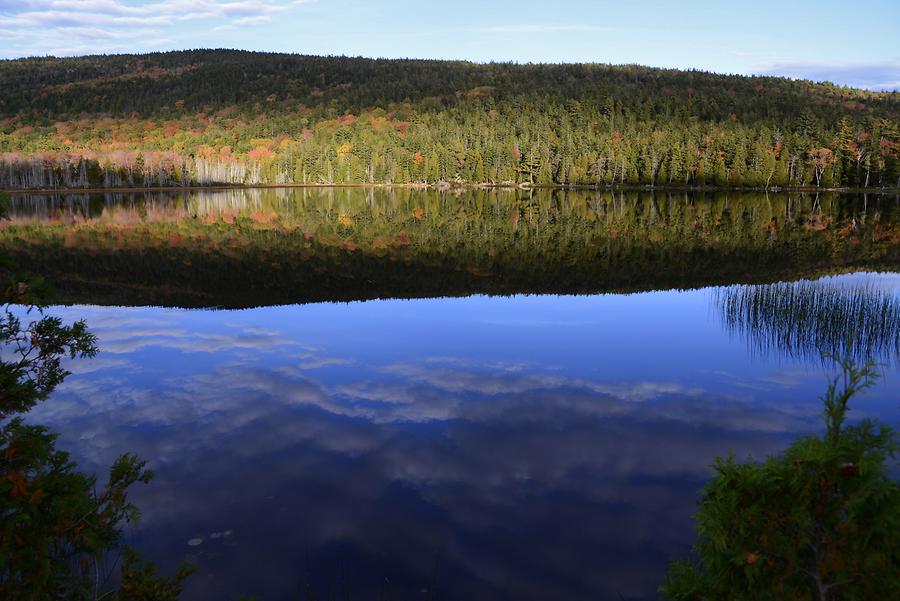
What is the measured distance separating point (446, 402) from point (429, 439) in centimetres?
184

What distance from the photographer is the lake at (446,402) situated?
7.64 meters

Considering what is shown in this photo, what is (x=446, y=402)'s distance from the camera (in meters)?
12.5

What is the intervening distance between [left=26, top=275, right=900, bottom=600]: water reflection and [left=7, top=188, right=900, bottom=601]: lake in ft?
0.14

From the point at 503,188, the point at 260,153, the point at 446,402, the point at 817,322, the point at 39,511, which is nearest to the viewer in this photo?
the point at 39,511

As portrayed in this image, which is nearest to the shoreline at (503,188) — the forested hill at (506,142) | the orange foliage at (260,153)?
the forested hill at (506,142)

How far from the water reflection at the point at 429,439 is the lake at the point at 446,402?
0.04m

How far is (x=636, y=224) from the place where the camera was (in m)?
46.8

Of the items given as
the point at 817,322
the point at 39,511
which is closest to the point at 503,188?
the point at 817,322

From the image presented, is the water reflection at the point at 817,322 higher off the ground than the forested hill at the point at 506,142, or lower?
lower

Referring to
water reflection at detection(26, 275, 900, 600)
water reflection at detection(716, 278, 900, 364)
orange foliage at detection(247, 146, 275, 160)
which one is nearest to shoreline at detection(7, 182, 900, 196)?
orange foliage at detection(247, 146, 275, 160)

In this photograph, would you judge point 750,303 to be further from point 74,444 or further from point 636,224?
point 636,224

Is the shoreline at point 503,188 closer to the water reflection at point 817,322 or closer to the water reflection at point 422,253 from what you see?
the water reflection at point 422,253

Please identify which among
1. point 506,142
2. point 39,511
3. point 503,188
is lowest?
point 39,511

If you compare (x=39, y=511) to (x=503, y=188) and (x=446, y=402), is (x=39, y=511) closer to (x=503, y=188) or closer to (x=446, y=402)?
(x=446, y=402)
